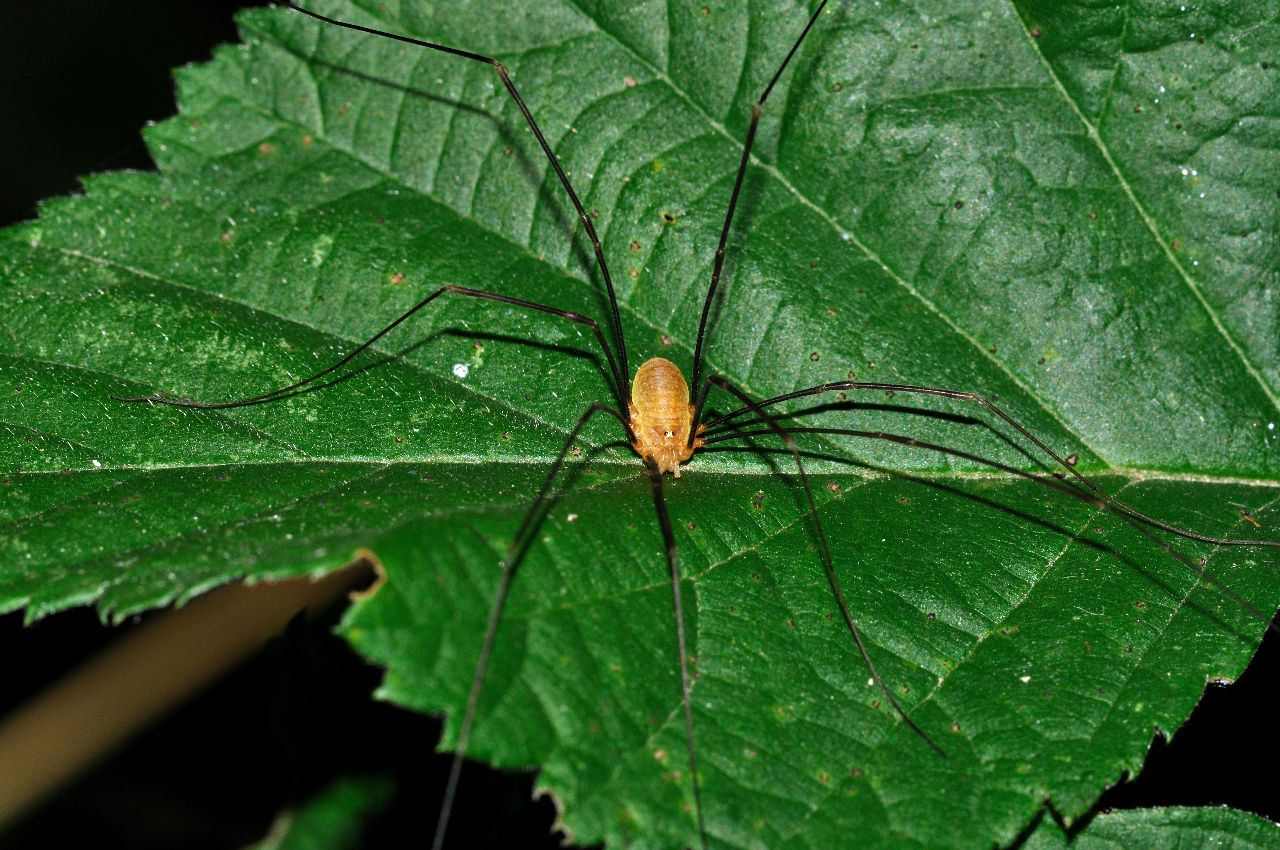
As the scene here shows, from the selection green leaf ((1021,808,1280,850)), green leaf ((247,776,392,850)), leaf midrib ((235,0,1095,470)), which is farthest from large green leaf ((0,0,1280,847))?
green leaf ((247,776,392,850))

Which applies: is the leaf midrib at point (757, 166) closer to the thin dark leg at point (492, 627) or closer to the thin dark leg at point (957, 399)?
the thin dark leg at point (957, 399)

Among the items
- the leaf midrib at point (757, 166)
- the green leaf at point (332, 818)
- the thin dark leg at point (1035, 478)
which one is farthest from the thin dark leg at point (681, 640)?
the green leaf at point (332, 818)

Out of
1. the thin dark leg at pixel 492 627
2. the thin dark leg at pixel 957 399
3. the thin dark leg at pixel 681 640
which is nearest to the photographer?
the thin dark leg at pixel 492 627

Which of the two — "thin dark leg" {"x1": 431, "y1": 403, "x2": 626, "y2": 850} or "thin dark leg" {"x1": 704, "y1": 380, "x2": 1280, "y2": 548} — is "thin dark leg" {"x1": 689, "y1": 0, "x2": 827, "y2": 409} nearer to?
"thin dark leg" {"x1": 704, "y1": 380, "x2": 1280, "y2": 548}

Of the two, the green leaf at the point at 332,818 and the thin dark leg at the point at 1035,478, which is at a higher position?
the thin dark leg at the point at 1035,478

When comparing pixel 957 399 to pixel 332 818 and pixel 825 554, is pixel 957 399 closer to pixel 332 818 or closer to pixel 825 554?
pixel 825 554

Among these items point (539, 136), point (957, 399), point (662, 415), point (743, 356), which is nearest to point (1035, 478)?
point (957, 399)
